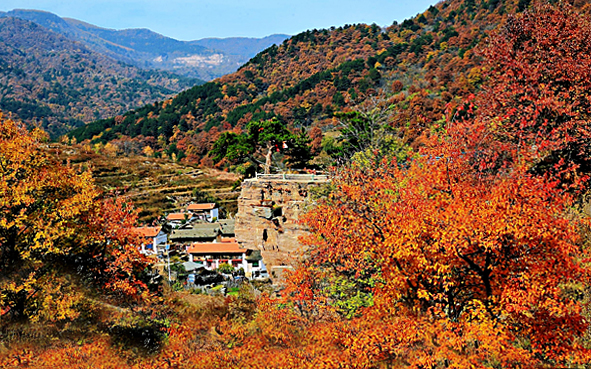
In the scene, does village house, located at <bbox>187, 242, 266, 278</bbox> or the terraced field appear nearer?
village house, located at <bbox>187, 242, 266, 278</bbox>

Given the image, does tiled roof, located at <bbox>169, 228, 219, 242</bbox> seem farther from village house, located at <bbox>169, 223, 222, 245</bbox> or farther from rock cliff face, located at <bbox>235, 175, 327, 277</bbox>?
A: rock cliff face, located at <bbox>235, 175, 327, 277</bbox>

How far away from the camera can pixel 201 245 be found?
5297 cm

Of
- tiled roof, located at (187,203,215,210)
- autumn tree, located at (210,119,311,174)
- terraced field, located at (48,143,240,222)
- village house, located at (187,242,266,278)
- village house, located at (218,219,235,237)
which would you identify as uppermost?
autumn tree, located at (210,119,311,174)

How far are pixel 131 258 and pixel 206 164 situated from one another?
89330mm

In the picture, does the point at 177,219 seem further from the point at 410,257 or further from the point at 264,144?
the point at 410,257

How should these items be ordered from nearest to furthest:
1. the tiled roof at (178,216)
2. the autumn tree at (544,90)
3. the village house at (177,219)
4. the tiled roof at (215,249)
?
1. the autumn tree at (544,90)
2. the tiled roof at (215,249)
3. the village house at (177,219)
4. the tiled roof at (178,216)

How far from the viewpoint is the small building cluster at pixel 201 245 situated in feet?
161

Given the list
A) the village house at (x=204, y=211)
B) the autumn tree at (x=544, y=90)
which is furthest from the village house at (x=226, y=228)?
the autumn tree at (x=544, y=90)

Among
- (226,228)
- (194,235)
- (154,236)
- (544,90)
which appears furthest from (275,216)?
(226,228)

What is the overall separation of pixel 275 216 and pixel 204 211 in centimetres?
4546

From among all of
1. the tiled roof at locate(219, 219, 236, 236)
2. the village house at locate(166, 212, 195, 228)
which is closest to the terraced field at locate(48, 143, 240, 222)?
the village house at locate(166, 212, 195, 228)

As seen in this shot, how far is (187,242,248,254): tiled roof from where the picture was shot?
2030 inches

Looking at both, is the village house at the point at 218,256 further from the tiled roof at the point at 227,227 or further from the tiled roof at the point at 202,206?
the tiled roof at the point at 202,206

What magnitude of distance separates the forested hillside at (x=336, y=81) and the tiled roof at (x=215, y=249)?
27346mm
